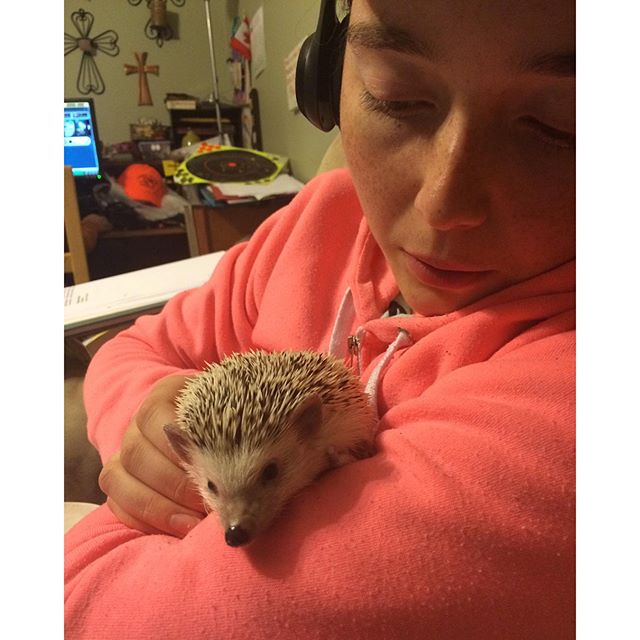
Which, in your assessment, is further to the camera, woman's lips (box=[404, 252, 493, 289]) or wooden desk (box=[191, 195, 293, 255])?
wooden desk (box=[191, 195, 293, 255])

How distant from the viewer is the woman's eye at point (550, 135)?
1.60 feet

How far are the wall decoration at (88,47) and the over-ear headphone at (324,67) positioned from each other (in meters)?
3.47

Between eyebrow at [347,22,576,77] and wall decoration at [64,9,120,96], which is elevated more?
wall decoration at [64,9,120,96]

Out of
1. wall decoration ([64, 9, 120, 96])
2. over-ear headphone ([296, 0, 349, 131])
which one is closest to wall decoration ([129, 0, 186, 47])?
wall decoration ([64, 9, 120, 96])

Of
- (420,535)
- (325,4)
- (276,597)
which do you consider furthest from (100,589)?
(325,4)

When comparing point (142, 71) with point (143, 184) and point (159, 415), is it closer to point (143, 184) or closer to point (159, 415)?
point (143, 184)

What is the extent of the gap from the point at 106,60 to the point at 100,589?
410 cm

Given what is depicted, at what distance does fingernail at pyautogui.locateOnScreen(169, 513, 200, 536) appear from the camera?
23.2 inches

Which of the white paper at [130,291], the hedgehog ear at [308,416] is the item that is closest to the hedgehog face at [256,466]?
the hedgehog ear at [308,416]

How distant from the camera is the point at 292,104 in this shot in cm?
257

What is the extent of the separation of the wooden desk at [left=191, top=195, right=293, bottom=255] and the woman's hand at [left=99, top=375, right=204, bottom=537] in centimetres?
194

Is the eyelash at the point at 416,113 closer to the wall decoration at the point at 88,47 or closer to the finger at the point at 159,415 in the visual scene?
the finger at the point at 159,415

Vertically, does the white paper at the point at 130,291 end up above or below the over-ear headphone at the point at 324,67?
below

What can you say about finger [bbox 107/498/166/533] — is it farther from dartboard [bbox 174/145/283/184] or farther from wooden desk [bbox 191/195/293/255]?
dartboard [bbox 174/145/283/184]
